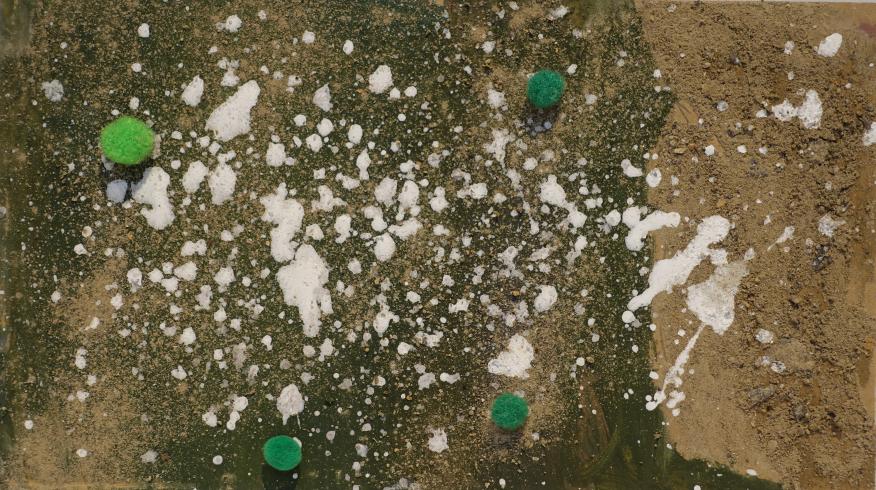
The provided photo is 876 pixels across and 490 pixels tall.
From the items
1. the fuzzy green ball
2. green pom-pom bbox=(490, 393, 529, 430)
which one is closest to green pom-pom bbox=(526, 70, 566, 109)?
green pom-pom bbox=(490, 393, 529, 430)

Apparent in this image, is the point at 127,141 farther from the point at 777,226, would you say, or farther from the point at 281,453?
the point at 777,226

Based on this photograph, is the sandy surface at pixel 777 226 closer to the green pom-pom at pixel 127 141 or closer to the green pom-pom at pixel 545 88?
the green pom-pom at pixel 545 88

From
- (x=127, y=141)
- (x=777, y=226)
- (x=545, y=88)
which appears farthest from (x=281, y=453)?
(x=777, y=226)

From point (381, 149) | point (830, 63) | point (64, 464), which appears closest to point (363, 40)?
point (381, 149)

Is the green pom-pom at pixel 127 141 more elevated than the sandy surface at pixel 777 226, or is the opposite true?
the green pom-pom at pixel 127 141

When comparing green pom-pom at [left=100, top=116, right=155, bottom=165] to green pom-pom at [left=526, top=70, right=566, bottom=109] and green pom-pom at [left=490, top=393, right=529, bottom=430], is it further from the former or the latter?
green pom-pom at [left=490, top=393, right=529, bottom=430]

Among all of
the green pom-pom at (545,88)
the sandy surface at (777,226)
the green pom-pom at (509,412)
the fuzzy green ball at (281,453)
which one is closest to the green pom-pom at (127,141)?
the fuzzy green ball at (281,453)
